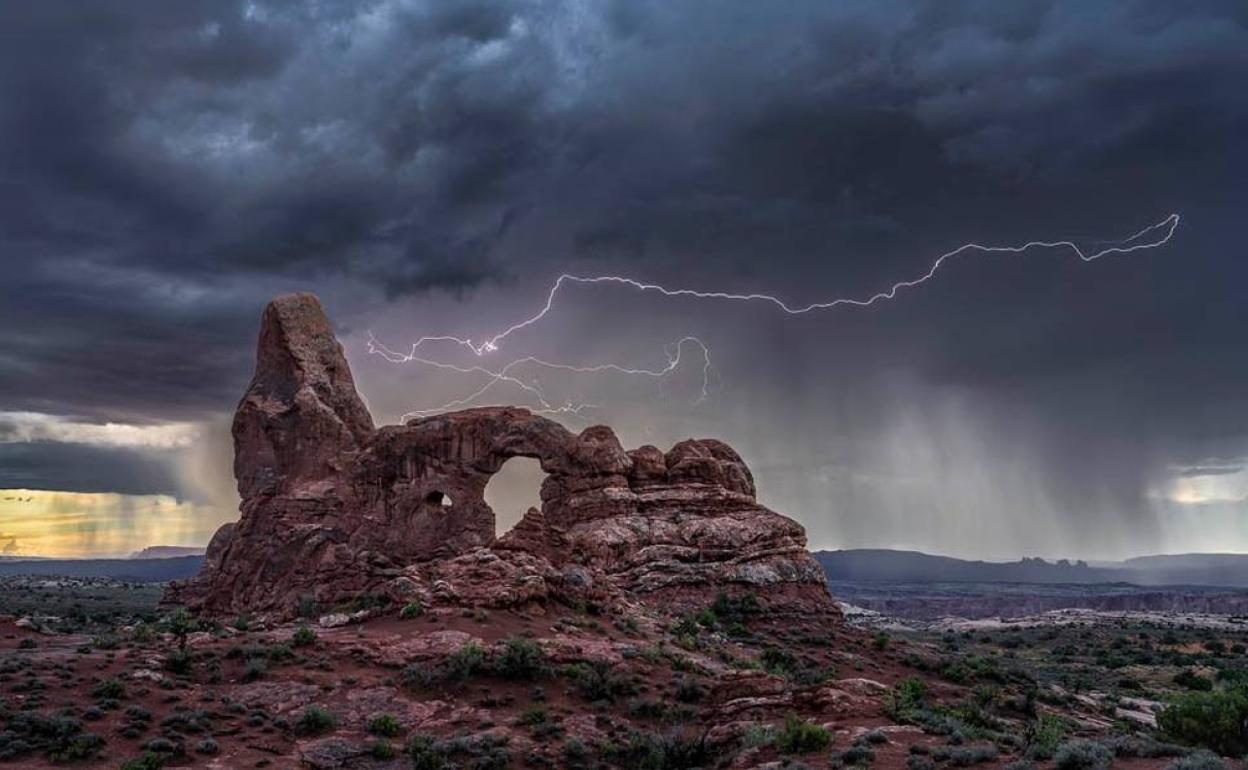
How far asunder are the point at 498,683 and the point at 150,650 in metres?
12.8

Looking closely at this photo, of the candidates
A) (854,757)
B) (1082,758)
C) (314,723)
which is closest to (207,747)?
(314,723)

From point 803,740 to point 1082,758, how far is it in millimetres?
6229

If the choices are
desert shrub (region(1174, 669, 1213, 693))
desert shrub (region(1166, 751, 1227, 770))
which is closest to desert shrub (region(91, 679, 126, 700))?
desert shrub (region(1166, 751, 1227, 770))

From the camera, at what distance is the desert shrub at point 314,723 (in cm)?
2373

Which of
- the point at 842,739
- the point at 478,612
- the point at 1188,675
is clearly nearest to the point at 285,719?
the point at 478,612

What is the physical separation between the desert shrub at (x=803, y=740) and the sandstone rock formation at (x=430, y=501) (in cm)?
2599

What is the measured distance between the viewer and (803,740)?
64.4 ft

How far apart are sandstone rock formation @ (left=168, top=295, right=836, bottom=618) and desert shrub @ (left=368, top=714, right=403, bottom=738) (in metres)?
21.3

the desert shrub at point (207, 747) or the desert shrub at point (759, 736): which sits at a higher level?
the desert shrub at point (759, 736)

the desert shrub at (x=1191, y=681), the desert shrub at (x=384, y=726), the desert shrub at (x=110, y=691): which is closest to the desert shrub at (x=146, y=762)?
the desert shrub at (x=110, y=691)

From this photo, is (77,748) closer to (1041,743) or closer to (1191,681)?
(1041,743)

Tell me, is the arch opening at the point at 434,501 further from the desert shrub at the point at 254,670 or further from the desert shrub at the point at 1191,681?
the desert shrub at the point at 1191,681

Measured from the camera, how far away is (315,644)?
98.6 ft

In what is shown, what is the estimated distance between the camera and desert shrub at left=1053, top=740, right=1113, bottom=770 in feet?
50.5
